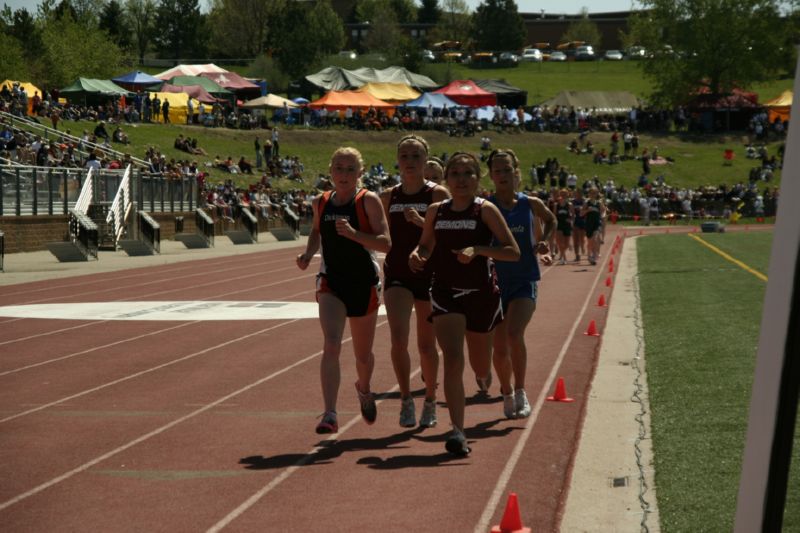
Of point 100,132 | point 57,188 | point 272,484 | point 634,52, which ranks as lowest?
point 100,132

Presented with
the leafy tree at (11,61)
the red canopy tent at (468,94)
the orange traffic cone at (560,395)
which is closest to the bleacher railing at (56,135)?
the red canopy tent at (468,94)

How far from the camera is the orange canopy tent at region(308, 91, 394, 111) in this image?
210 ft

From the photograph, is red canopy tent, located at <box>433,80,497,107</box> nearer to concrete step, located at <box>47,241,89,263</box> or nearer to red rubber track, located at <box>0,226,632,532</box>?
concrete step, located at <box>47,241,89,263</box>

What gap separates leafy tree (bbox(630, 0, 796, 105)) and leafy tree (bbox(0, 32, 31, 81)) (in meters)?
47.6

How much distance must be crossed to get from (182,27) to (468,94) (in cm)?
7163

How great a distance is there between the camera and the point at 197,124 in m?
62.7

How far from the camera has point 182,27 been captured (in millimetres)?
133250

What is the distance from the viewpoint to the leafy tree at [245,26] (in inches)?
5256

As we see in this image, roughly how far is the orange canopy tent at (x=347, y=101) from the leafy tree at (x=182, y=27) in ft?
233

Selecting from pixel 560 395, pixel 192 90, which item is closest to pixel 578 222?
pixel 560 395

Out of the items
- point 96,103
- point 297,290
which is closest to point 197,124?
point 96,103

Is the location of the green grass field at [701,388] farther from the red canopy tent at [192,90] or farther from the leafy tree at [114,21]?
the leafy tree at [114,21]

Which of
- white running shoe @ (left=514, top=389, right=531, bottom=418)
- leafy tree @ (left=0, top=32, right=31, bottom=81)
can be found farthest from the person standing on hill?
leafy tree @ (left=0, top=32, right=31, bottom=81)

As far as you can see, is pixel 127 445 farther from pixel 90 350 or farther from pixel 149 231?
pixel 149 231
